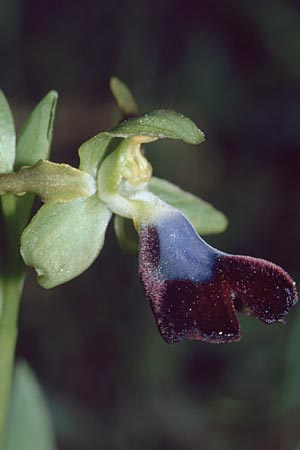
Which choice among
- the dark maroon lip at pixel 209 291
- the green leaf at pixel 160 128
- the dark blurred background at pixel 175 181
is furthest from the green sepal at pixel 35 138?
the dark blurred background at pixel 175 181

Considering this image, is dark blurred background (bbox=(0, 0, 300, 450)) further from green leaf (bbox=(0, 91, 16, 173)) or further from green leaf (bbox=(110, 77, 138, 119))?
green leaf (bbox=(0, 91, 16, 173))

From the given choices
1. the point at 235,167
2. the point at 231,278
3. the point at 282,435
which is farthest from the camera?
the point at 235,167

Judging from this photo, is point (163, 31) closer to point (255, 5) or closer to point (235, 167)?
point (255, 5)

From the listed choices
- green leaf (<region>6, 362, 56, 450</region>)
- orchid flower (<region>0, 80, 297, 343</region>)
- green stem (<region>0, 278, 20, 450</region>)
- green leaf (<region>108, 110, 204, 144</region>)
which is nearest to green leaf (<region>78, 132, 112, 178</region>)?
orchid flower (<region>0, 80, 297, 343</region>)

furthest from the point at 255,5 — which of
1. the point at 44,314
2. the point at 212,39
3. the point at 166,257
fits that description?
the point at 166,257

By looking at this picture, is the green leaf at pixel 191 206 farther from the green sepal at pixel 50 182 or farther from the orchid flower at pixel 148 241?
the green sepal at pixel 50 182

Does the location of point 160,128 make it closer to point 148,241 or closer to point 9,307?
point 148,241
